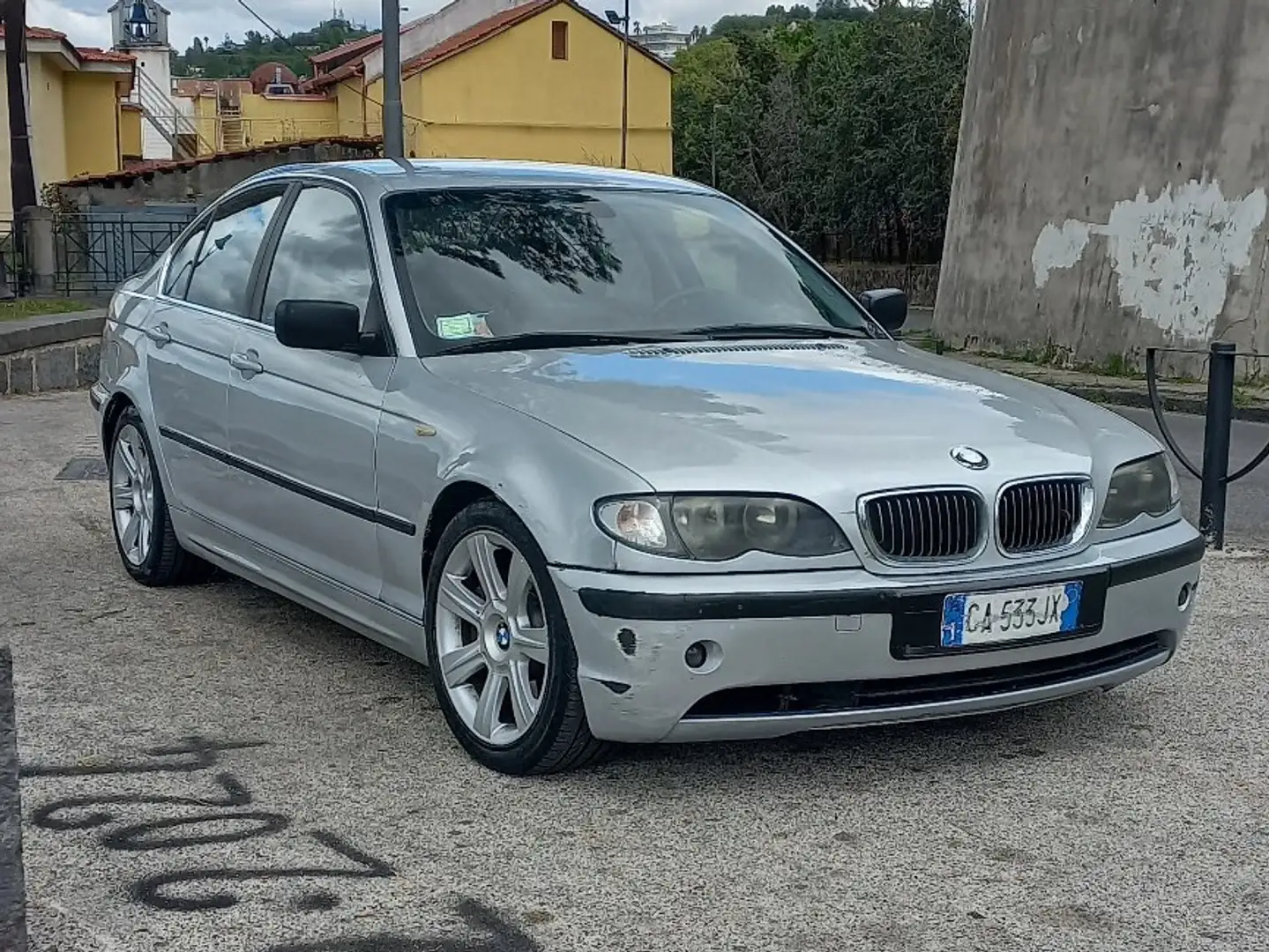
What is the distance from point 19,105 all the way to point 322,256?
2392 cm

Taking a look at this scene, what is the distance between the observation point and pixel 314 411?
205 inches

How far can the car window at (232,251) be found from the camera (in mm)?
6102

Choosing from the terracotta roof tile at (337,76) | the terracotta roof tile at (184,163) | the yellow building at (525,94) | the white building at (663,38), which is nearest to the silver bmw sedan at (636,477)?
the terracotta roof tile at (184,163)

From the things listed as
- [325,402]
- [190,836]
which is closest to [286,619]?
[325,402]

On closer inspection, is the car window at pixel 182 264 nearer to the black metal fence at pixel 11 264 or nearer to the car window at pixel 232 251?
the car window at pixel 232 251

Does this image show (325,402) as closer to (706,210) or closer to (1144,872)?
(706,210)

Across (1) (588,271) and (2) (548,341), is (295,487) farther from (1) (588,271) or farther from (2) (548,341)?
(1) (588,271)

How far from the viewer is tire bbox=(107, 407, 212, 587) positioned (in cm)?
655

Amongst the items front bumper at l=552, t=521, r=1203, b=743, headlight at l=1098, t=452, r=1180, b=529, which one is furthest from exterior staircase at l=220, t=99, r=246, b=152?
front bumper at l=552, t=521, r=1203, b=743

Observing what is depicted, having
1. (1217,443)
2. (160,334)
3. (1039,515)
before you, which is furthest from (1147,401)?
(1039,515)

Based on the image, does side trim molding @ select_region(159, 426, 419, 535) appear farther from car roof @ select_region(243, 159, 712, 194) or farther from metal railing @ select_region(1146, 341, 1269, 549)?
metal railing @ select_region(1146, 341, 1269, 549)

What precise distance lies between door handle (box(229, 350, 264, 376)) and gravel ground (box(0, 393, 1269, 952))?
0.93 meters

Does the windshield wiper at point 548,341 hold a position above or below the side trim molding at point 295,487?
above

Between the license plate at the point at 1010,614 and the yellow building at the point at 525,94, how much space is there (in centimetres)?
Result: 4451
